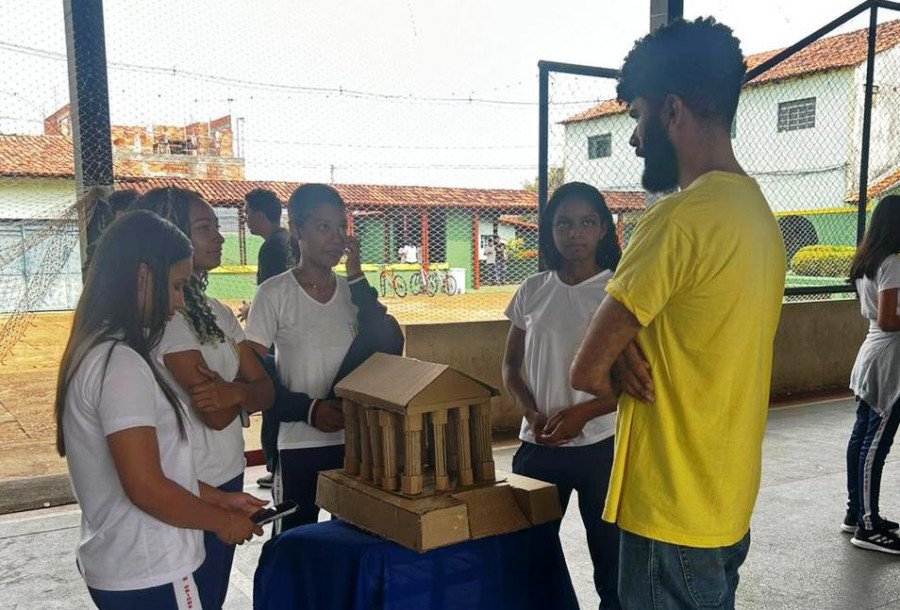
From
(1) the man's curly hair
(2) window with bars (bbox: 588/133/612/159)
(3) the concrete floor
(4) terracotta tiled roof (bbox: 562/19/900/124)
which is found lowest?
(3) the concrete floor

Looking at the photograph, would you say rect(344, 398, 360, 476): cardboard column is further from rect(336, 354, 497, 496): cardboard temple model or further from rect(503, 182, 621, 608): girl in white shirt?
rect(503, 182, 621, 608): girl in white shirt

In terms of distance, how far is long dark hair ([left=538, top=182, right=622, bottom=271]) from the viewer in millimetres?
2318

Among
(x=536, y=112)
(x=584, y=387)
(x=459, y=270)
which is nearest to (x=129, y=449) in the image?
(x=584, y=387)

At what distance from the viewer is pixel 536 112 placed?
4.27 metres

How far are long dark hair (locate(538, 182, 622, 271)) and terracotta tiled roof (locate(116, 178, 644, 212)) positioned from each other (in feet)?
1.85

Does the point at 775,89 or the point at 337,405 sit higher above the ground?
the point at 775,89

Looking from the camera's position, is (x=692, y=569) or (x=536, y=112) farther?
(x=536, y=112)

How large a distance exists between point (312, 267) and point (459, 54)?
2.97 meters

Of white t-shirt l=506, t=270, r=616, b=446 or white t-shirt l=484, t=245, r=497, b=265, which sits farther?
white t-shirt l=484, t=245, r=497, b=265

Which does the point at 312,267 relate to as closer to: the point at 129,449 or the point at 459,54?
the point at 129,449

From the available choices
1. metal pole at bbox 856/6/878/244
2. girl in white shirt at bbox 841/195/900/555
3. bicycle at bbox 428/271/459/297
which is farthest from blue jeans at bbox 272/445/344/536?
bicycle at bbox 428/271/459/297

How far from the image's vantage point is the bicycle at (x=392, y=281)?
Answer: 8.69 m

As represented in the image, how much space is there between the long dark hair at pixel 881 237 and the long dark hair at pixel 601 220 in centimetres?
148

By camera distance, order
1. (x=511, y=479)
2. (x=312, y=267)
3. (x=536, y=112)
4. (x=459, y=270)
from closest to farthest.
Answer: (x=511, y=479) → (x=312, y=267) → (x=536, y=112) → (x=459, y=270)
